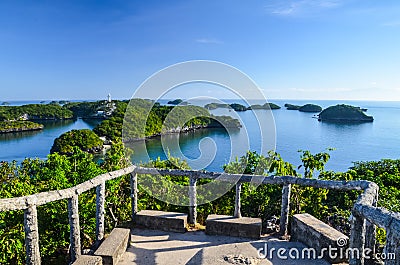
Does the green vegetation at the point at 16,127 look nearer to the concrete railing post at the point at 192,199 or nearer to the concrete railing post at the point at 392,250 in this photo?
the concrete railing post at the point at 192,199

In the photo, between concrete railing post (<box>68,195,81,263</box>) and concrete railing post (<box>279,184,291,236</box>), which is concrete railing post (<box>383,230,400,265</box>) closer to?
concrete railing post (<box>279,184,291,236</box>)

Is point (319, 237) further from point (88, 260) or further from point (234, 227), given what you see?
point (88, 260)

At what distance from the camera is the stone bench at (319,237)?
4453 millimetres

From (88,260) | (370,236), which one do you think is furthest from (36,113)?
(370,236)

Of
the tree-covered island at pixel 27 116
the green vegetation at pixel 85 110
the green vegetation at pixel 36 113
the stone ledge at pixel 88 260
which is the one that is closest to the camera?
the stone ledge at pixel 88 260

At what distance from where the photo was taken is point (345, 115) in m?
99.9

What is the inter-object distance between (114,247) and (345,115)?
108 metres

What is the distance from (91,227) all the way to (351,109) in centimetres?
11047

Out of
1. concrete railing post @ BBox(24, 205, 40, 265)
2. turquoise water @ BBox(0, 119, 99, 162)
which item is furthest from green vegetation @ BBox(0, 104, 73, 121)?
concrete railing post @ BBox(24, 205, 40, 265)

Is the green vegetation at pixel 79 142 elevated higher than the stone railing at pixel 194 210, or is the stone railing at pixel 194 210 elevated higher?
the stone railing at pixel 194 210

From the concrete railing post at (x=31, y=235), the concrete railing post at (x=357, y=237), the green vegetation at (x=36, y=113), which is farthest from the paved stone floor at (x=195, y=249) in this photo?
the green vegetation at (x=36, y=113)

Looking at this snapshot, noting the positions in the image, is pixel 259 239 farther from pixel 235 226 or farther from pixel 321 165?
pixel 321 165

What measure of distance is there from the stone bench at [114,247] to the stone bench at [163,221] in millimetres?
865

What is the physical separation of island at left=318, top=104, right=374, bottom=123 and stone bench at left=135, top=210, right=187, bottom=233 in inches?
4131
